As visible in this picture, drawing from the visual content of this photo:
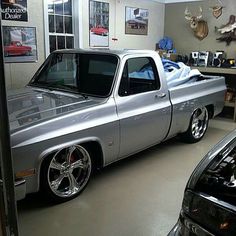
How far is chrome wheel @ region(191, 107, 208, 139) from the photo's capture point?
4820 mm

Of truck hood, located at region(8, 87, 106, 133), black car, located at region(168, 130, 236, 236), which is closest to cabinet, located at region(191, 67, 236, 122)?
truck hood, located at region(8, 87, 106, 133)

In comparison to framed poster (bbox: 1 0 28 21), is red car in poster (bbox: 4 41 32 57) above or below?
below


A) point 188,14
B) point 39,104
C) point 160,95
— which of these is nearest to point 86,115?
point 39,104

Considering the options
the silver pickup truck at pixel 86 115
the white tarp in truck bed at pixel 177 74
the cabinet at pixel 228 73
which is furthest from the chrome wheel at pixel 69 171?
the cabinet at pixel 228 73

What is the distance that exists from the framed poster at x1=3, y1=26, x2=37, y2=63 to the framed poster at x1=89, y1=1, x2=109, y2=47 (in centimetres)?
136

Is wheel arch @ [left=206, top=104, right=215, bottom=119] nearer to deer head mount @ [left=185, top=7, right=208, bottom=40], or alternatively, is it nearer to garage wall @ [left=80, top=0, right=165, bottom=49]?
garage wall @ [left=80, top=0, right=165, bottom=49]

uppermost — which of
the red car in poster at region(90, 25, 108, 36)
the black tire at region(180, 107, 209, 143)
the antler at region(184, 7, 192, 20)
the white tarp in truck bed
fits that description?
the antler at region(184, 7, 192, 20)

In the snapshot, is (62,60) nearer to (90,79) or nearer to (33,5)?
(90,79)

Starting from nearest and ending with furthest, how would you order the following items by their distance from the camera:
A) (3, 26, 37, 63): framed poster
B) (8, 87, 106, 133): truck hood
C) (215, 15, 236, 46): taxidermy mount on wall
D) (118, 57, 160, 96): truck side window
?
1. (8, 87, 106, 133): truck hood
2. (118, 57, 160, 96): truck side window
3. (3, 26, 37, 63): framed poster
4. (215, 15, 236, 46): taxidermy mount on wall

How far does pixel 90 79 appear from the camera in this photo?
3.55m

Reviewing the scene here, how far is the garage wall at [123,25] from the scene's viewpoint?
6.11m

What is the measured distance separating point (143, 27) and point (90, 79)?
172 inches

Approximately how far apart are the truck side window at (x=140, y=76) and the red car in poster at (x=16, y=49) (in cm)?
226

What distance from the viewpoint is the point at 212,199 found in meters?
1.40
